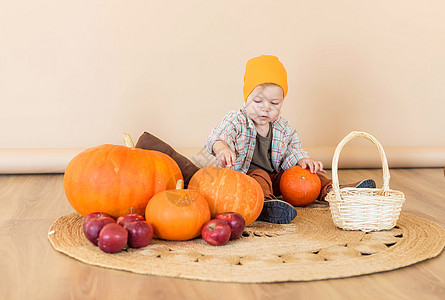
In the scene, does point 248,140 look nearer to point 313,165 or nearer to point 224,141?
point 224,141

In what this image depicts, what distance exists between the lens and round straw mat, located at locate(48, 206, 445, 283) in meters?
1.23

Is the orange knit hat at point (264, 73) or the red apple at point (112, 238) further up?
→ the orange knit hat at point (264, 73)

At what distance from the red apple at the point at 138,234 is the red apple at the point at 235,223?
23 centimetres

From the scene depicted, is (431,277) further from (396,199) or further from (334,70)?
(334,70)

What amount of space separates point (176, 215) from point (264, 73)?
810mm

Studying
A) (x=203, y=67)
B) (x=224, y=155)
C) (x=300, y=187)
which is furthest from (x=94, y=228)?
(x=203, y=67)

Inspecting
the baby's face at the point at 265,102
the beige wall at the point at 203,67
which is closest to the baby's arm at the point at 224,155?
the baby's face at the point at 265,102

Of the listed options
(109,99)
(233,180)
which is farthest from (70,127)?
(233,180)

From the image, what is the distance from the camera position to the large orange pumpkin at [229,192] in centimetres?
159

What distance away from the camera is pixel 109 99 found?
2820mm

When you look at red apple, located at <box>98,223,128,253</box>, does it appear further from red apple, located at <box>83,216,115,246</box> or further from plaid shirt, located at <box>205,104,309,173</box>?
plaid shirt, located at <box>205,104,309,173</box>

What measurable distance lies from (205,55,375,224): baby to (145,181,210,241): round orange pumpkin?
403 millimetres

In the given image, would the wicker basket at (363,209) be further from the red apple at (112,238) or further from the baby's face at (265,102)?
the red apple at (112,238)

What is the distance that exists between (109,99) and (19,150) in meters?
0.55
